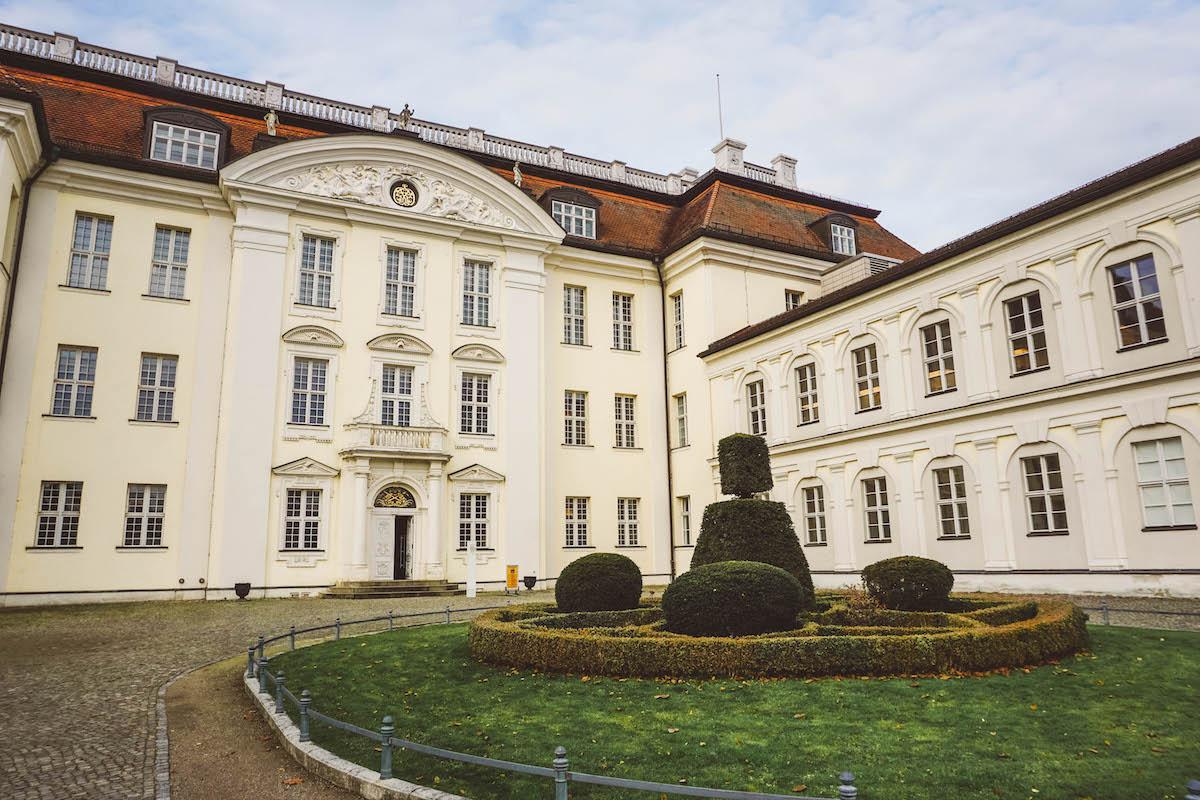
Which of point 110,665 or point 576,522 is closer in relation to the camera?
point 110,665

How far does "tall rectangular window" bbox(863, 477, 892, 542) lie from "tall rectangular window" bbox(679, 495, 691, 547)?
8644mm

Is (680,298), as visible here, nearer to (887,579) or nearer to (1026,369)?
(1026,369)

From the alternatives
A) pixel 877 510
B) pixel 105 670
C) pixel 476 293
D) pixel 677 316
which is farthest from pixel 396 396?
pixel 877 510

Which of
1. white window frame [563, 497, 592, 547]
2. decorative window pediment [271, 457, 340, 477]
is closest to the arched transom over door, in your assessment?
decorative window pediment [271, 457, 340, 477]

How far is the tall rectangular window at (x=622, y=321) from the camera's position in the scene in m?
34.0

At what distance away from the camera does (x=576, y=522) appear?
31.4 metres

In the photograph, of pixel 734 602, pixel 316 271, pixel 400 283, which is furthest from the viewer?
pixel 400 283

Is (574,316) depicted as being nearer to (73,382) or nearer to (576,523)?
(576,523)

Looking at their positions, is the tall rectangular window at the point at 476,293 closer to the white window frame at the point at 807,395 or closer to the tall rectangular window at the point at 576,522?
the tall rectangular window at the point at 576,522

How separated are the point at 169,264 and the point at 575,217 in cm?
1522

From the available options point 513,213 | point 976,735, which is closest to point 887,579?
point 976,735

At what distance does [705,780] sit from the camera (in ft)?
23.3

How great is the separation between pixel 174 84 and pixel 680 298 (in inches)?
814

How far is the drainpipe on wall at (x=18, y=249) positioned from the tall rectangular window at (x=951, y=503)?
2698cm
